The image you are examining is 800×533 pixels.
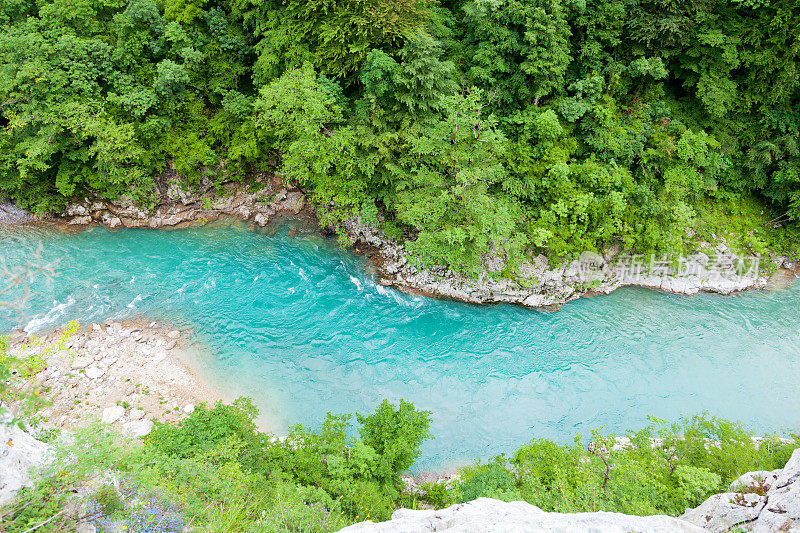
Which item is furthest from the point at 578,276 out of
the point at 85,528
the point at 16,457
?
the point at 16,457

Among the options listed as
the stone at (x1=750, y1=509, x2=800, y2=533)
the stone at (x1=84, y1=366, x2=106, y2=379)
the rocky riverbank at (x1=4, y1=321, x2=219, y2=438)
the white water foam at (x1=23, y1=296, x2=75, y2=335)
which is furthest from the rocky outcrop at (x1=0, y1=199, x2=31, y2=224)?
the stone at (x1=750, y1=509, x2=800, y2=533)

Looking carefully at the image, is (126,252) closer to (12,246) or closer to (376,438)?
(12,246)

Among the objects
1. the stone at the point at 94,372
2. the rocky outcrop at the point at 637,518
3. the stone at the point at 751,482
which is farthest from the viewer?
the stone at the point at 94,372

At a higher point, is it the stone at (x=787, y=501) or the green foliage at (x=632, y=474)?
the stone at (x=787, y=501)

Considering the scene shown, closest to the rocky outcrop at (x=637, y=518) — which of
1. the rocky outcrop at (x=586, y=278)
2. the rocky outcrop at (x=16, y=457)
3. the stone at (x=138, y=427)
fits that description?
the rocky outcrop at (x=16, y=457)

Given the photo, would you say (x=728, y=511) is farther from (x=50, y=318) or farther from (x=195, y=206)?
(x=195, y=206)

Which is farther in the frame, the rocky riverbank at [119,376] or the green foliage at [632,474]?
the rocky riverbank at [119,376]

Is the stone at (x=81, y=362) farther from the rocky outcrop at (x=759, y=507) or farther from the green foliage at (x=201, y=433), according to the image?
the rocky outcrop at (x=759, y=507)

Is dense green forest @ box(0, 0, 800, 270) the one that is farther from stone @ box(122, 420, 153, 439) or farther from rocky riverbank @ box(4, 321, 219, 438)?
stone @ box(122, 420, 153, 439)
